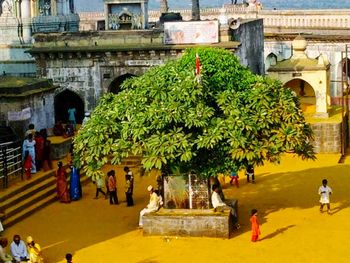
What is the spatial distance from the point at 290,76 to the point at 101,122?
13.5 m

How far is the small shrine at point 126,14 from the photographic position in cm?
3098

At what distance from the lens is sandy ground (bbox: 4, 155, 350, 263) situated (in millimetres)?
15961

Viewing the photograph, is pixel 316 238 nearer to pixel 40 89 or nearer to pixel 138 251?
pixel 138 251

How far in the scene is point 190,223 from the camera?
17.0m

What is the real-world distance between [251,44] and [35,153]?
44.4 feet

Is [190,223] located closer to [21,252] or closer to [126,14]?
[21,252]

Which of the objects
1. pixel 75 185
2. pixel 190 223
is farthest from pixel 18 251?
pixel 75 185

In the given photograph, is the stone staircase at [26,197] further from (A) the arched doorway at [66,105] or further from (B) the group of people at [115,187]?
(A) the arched doorway at [66,105]

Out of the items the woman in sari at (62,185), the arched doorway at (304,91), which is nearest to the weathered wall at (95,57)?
the arched doorway at (304,91)

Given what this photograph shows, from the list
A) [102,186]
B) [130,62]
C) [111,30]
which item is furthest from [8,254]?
[111,30]

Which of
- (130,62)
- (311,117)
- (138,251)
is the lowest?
(138,251)

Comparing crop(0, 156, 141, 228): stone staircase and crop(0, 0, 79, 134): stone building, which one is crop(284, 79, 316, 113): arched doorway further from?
crop(0, 156, 141, 228): stone staircase

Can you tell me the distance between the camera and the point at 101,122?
16.9 metres

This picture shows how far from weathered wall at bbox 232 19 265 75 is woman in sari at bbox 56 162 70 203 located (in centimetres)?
1080
